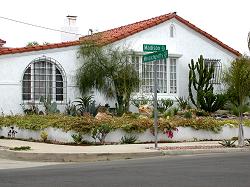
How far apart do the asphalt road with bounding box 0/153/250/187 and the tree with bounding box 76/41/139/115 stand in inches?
444

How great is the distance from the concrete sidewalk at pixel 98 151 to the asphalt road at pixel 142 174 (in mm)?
1057

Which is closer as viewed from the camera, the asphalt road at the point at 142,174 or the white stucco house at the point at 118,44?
the asphalt road at the point at 142,174

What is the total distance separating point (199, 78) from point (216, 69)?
237cm

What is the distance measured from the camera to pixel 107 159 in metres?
17.1

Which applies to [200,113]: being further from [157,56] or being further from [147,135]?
[157,56]

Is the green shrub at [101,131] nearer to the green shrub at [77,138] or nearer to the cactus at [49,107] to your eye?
the green shrub at [77,138]

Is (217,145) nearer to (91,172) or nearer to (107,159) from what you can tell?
(107,159)

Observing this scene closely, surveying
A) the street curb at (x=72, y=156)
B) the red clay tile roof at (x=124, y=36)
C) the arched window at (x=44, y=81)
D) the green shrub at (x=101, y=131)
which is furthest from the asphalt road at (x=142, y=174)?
the red clay tile roof at (x=124, y=36)

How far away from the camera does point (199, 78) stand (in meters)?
31.0

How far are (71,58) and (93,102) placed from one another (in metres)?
2.58

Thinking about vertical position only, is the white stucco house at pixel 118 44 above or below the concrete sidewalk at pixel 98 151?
above

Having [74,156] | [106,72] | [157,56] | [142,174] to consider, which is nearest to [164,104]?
[106,72]

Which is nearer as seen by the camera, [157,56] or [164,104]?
[157,56]

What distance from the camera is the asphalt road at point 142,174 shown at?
436 inches
